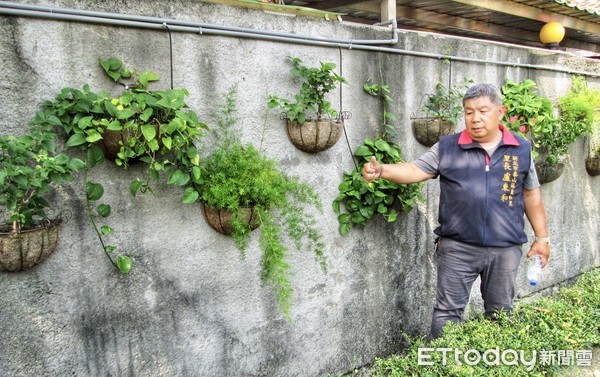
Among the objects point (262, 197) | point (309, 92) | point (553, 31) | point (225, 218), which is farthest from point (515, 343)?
point (553, 31)

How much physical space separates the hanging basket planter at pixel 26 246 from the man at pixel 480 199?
1.84 meters

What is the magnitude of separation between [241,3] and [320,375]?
2604 mm

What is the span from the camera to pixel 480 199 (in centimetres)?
323

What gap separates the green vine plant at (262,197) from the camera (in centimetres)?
280

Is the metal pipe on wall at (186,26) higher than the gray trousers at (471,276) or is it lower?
higher

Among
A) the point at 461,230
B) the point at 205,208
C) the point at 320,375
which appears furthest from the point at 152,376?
the point at 461,230

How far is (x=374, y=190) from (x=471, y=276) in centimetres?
89

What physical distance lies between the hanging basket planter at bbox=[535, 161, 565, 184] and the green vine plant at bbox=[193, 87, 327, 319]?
2.70 meters

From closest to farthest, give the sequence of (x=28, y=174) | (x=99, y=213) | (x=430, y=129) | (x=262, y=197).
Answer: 1. (x=28, y=174)
2. (x=99, y=213)
3. (x=262, y=197)
4. (x=430, y=129)

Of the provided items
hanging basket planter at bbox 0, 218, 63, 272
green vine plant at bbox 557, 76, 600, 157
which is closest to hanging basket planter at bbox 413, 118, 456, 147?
green vine plant at bbox 557, 76, 600, 157

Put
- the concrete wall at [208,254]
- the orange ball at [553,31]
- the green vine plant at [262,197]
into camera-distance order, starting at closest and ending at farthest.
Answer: the concrete wall at [208,254]
the green vine plant at [262,197]
the orange ball at [553,31]

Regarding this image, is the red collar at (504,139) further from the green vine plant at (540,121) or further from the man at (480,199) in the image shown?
the green vine plant at (540,121)

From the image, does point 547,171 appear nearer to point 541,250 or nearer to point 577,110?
point 577,110

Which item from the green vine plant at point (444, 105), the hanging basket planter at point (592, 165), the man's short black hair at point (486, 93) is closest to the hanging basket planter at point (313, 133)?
the man's short black hair at point (486, 93)
